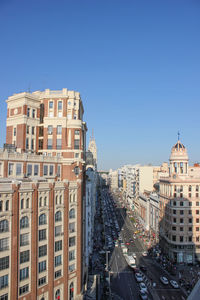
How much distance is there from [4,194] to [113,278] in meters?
44.9

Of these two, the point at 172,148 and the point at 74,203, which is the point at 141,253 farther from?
the point at 74,203

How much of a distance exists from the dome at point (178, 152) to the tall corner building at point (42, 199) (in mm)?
47761

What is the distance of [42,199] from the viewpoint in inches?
1645

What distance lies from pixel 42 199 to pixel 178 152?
6266 cm

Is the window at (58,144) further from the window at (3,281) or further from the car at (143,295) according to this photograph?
the car at (143,295)

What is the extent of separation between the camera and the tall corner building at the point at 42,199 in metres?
36.6

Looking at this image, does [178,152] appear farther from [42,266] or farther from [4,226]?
[4,226]

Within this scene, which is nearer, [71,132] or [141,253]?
[71,132]

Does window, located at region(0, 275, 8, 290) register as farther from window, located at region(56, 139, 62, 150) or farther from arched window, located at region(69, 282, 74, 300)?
window, located at region(56, 139, 62, 150)

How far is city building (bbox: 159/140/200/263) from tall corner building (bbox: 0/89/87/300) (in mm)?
42504

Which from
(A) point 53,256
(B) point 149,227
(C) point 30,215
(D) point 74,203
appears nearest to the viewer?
(C) point 30,215

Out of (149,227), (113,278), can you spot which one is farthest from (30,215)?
(149,227)

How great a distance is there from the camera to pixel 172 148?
306ft

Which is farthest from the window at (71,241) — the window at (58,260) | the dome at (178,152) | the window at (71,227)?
the dome at (178,152)
